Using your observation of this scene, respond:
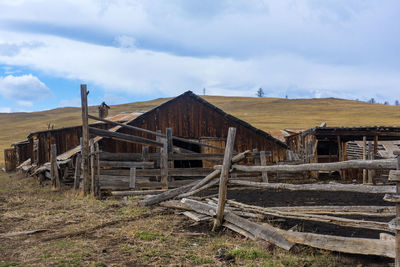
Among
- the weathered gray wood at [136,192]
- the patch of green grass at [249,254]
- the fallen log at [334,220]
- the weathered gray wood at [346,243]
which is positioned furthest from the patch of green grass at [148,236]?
the weathered gray wood at [136,192]

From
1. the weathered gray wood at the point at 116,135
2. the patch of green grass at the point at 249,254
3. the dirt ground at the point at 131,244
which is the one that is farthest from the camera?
the weathered gray wood at the point at 116,135

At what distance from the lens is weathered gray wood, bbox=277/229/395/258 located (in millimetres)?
4582

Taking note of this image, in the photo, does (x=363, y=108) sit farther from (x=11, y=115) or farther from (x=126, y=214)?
(x=11, y=115)

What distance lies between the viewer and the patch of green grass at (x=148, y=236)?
257 inches

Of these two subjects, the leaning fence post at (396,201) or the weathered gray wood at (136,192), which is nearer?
the leaning fence post at (396,201)

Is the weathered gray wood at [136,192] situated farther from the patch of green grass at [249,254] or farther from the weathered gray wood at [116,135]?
the patch of green grass at [249,254]

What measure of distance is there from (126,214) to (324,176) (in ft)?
49.8

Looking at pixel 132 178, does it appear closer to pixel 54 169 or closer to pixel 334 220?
pixel 54 169

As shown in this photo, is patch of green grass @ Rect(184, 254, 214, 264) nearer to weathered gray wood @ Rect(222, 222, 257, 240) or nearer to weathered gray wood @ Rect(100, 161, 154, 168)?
weathered gray wood @ Rect(222, 222, 257, 240)

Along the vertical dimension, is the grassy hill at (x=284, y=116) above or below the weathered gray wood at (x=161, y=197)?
above

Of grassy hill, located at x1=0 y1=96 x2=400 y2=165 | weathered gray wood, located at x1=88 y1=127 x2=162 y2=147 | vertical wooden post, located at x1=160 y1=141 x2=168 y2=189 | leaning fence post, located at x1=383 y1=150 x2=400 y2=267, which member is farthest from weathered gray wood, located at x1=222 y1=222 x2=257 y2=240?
grassy hill, located at x1=0 y1=96 x2=400 y2=165

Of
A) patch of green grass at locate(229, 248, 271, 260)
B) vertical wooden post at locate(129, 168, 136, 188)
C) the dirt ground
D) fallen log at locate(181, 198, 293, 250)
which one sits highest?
vertical wooden post at locate(129, 168, 136, 188)

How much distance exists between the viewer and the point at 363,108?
7975cm

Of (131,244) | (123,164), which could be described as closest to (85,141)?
(123,164)
